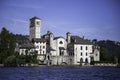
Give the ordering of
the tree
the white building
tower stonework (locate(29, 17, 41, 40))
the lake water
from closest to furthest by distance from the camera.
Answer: the lake water, the tree, the white building, tower stonework (locate(29, 17, 41, 40))

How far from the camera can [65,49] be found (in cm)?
10600

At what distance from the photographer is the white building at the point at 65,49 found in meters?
101

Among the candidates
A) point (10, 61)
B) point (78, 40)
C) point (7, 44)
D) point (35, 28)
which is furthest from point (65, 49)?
point (10, 61)

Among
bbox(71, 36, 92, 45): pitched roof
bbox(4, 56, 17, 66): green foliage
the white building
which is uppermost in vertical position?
bbox(71, 36, 92, 45): pitched roof

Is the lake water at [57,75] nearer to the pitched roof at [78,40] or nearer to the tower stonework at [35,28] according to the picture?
the pitched roof at [78,40]

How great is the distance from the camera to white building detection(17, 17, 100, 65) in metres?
101

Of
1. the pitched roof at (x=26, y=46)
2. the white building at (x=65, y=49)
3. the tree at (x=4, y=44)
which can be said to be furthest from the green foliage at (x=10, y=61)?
the white building at (x=65, y=49)

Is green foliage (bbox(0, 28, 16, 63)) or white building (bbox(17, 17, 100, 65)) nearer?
green foliage (bbox(0, 28, 16, 63))

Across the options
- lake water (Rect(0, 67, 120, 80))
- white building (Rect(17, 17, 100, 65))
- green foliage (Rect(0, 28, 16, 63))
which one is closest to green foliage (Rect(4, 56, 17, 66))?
green foliage (Rect(0, 28, 16, 63))

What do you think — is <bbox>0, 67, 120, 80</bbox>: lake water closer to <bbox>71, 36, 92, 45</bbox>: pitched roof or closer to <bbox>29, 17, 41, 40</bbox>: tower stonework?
<bbox>71, 36, 92, 45</bbox>: pitched roof

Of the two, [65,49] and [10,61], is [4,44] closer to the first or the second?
[10,61]

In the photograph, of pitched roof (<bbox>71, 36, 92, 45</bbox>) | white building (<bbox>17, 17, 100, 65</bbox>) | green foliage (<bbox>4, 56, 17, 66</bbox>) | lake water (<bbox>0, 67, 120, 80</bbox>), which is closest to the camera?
lake water (<bbox>0, 67, 120, 80</bbox>)

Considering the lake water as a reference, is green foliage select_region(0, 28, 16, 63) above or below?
above

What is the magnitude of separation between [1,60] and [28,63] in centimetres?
710
